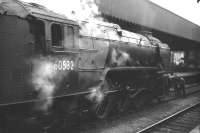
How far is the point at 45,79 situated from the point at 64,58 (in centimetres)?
72

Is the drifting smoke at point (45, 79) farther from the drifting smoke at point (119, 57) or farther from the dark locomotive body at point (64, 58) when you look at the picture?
the drifting smoke at point (119, 57)

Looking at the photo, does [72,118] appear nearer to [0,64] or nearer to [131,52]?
[0,64]

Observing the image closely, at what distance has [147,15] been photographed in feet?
55.5

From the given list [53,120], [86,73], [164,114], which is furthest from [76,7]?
[164,114]

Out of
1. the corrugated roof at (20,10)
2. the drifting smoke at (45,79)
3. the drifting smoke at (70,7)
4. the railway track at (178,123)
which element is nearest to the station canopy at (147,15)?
the drifting smoke at (70,7)

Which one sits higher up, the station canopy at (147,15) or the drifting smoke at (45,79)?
the station canopy at (147,15)

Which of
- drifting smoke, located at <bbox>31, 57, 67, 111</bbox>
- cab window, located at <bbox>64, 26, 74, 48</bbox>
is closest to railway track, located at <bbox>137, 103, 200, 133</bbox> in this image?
drifting smoke, located at <bbox>31, 57, 67, 111</bbox>

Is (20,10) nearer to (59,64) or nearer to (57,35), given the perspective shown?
(57,35)

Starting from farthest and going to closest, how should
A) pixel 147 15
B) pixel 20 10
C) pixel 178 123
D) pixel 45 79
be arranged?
pixel 147 15
pixel 178 123
pixel 45 79
pixel 20 10

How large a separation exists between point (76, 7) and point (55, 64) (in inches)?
115

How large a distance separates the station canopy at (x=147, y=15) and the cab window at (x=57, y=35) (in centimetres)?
573

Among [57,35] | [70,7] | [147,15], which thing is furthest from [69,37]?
[147,15]

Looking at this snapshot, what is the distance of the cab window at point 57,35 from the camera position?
6.25 meters

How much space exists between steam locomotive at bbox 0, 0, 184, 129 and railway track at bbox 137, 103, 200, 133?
1536 mm
